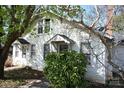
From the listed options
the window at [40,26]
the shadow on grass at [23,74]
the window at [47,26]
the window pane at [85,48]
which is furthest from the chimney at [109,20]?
the shadow on grass at [23,74]

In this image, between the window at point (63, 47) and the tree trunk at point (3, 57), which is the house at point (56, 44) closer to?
the window at point (63, 47)

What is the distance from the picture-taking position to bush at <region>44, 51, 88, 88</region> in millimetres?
8922

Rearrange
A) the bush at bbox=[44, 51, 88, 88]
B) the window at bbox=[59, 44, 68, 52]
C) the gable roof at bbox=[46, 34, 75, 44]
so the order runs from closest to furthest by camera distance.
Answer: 1. the bush at bbox=[44, 51, 88, 88]
2. the window at bbox=[59, 44, 68, 52]
3. the gable roof at bbox=[46, 34, 75, 44]

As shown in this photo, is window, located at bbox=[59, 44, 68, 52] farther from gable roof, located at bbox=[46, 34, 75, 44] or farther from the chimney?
the chimney

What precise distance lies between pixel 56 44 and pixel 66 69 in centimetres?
116

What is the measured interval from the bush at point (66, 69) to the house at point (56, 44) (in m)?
0.33

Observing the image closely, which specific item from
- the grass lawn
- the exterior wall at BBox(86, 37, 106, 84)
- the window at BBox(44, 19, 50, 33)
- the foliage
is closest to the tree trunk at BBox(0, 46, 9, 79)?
the grass lawn

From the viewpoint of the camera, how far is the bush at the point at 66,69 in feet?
29.3

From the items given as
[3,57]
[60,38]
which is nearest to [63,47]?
[60,38]

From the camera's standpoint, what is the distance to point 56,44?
10008 mm

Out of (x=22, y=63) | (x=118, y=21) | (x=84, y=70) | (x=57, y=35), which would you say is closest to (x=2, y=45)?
(x=22, y=63)

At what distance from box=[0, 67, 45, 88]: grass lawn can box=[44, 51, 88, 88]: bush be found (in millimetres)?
320

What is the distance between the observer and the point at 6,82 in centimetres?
909

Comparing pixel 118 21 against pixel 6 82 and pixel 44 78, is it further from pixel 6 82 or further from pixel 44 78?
pixel 6 82
